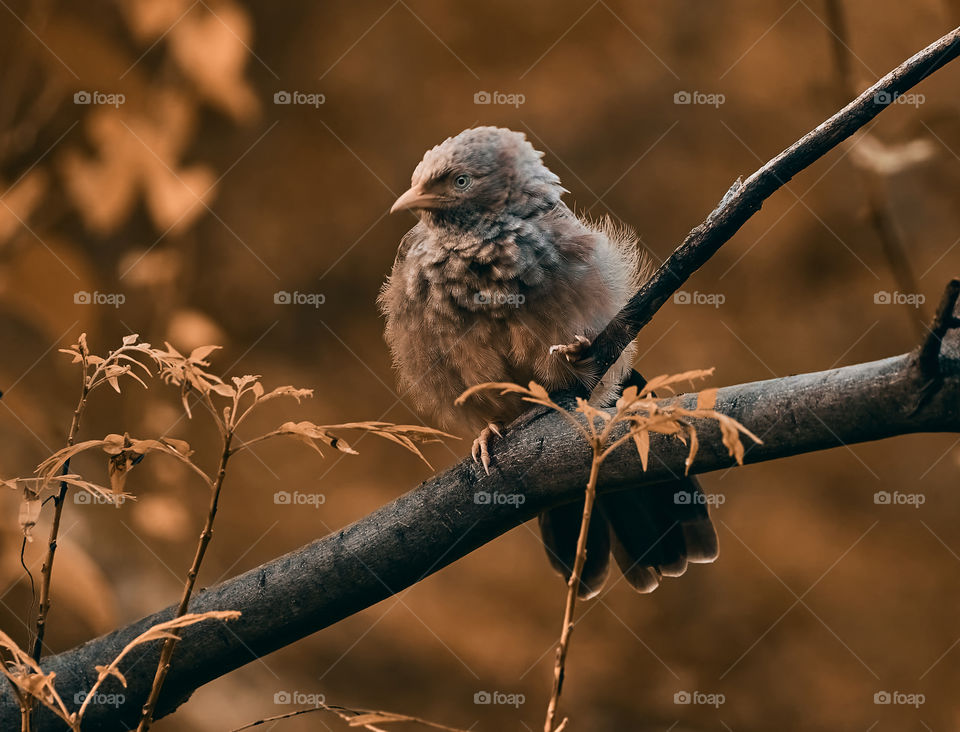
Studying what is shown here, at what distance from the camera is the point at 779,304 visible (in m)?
3.54

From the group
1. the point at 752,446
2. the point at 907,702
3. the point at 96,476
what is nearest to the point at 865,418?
the point at 752,446

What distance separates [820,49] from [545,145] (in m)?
1.20
